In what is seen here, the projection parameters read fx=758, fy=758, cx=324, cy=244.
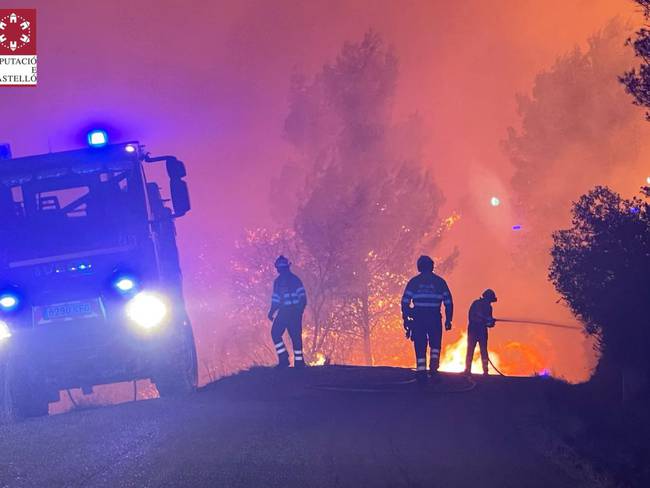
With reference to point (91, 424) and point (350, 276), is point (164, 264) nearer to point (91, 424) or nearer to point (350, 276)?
point (91, 424)

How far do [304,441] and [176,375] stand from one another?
11.8ft

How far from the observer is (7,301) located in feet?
31.0

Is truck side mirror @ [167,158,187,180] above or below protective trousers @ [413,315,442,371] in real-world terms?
above

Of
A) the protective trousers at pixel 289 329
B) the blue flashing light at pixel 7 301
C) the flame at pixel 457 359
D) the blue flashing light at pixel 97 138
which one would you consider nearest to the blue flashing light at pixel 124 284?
the blue flashing light at pixel 7 301

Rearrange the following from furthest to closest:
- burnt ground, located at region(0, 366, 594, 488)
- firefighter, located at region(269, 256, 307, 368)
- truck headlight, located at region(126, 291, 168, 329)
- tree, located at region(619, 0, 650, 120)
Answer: firefighter, located at region(269, 256, 307, 368), tree, located at region(619, 0, 650, 120), truck headlight, located at region(126, 291, 168, 329), burnt ground, located at region(0, 366, 594, 488)

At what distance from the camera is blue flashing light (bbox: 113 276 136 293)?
9.57 m

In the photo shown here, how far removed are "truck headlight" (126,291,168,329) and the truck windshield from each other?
0.73 metres

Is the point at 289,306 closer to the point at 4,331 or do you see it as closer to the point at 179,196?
the point at 179,196

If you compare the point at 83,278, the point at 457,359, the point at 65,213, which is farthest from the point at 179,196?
the point at 457,359

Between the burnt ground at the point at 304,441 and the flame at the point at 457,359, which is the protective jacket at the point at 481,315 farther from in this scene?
the flame at the point at 457,359

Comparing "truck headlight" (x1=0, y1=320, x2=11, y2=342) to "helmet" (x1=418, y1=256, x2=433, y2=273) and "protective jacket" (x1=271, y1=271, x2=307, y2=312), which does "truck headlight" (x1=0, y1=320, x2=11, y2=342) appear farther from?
"helmet" (x1=418, y1=256, x2=433, y2=273)

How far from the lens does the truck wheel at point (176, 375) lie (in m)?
10.1

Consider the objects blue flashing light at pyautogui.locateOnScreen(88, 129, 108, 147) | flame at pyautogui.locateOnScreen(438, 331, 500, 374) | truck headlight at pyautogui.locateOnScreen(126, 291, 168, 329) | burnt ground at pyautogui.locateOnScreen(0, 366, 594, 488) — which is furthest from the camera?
flame at pyautogui.locateOnScreen(438, 331, 500, 374)

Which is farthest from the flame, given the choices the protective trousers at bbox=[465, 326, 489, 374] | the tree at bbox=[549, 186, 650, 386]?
the tree at bbox=[549, 186, 650, 386]
